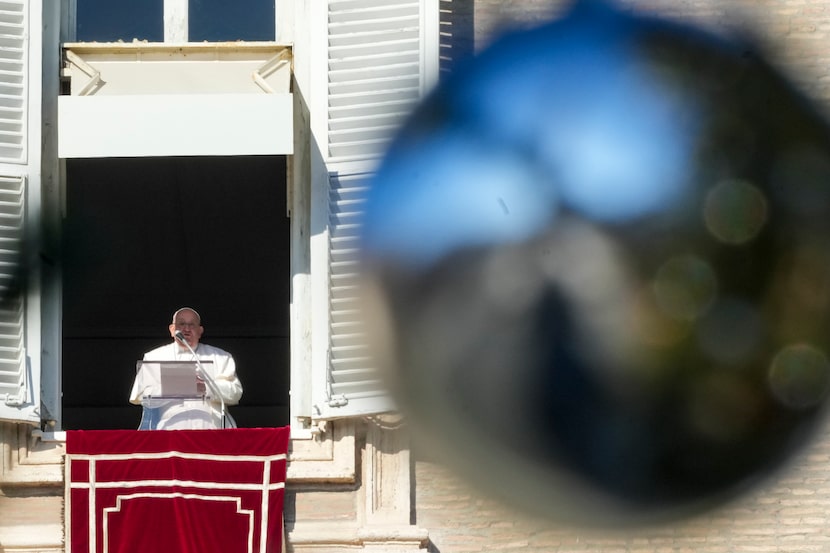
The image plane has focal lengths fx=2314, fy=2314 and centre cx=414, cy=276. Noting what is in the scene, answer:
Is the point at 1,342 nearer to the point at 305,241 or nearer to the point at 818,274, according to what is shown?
the point at 305,241

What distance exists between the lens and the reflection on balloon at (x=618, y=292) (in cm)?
866

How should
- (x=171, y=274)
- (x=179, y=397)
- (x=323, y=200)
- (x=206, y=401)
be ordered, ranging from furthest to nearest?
(x=171, y=274) → (x=323, y=200) → (x=206, y=401) → (x=179, y=397)

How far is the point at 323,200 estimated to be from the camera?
9.04 meters

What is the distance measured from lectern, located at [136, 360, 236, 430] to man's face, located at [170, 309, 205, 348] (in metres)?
0.36

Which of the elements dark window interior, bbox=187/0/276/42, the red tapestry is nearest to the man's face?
the red tapestry

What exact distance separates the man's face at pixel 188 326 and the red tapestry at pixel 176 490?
551 millimetres

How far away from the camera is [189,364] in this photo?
854 cm

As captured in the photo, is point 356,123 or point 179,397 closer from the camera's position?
point 179,397

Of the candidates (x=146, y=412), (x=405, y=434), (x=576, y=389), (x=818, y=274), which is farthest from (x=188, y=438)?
(x=818, y=274)

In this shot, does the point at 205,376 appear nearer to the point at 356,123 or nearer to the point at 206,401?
the point at 206,401

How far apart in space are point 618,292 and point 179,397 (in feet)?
5.79

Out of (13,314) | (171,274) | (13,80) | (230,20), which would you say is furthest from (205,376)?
(171,274)

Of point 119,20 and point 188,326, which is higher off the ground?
point 119,20

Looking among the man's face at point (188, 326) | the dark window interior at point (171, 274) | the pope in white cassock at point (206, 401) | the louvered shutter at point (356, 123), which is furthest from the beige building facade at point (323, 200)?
the dark window interior at point (171, 274)
